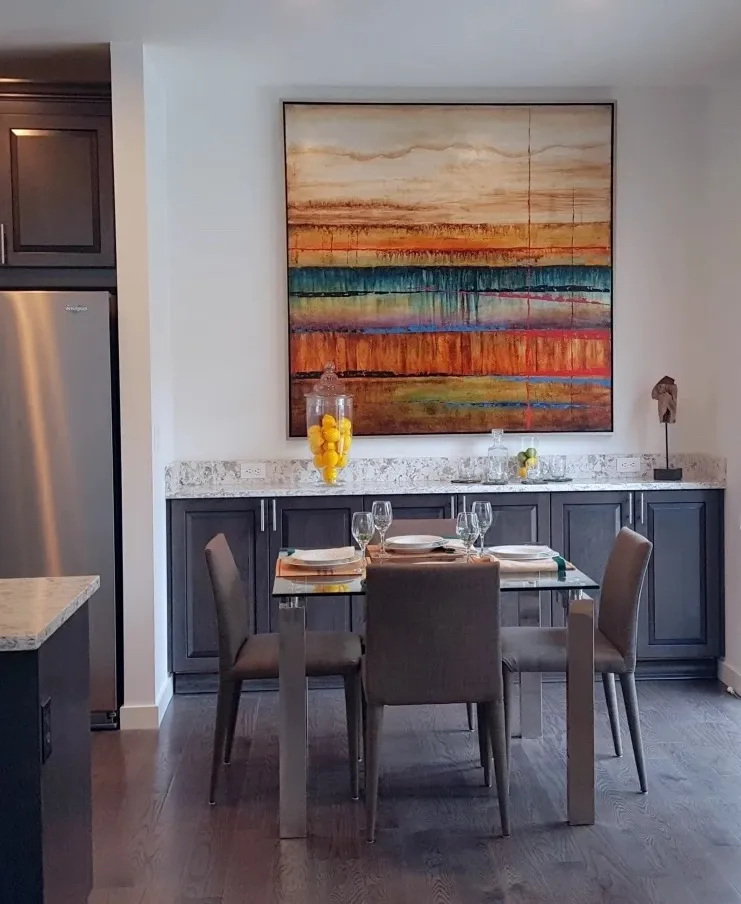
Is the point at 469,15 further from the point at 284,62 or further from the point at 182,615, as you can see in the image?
the point at 182,615

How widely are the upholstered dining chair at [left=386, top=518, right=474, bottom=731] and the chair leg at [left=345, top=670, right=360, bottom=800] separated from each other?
724mm

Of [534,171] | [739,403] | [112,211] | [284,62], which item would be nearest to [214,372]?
[112,211]

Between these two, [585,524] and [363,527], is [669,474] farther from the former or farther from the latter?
[363,527]

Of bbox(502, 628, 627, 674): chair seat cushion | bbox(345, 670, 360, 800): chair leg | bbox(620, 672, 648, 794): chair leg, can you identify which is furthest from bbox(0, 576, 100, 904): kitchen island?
bbox(620, 672, 648, 794): chair leg

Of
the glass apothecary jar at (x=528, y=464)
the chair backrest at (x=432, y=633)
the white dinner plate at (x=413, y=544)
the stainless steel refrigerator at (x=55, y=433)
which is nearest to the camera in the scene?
the chair backrest at (x=432, y=633)

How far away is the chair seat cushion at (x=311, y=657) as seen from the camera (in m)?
3.07

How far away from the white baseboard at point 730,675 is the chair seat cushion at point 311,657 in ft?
6.13

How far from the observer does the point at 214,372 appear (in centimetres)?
457

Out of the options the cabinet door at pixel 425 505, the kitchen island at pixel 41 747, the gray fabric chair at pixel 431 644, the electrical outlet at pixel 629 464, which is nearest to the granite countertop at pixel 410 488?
the cabinet door at pixel 425 505

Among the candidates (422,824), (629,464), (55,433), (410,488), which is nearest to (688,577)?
(629,464)

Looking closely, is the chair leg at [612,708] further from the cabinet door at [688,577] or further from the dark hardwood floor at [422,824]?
the cabinet door at [688,577]

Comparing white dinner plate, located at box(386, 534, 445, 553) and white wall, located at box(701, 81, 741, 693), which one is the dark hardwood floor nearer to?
white wall, located at box(701, 81, 741, 693)

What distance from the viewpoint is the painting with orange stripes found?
4.54 m

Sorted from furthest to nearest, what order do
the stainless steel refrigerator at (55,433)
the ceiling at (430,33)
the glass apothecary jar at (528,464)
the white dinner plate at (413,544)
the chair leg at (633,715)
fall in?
the glass apothecary jar at (528,464)
the stainless steel refrigerator at (55,433)
the ceiling at (430,33)
the white dinner plate at (413,544)
the chair leg at (633,715)
